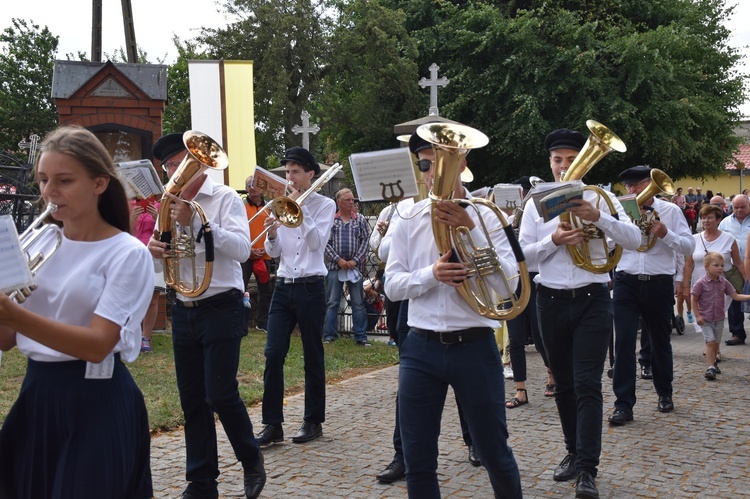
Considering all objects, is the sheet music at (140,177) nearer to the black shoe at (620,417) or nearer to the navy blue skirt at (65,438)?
the navy blue skirt at (65,438)

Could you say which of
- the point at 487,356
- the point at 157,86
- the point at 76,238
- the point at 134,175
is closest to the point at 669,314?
the point at 487,356

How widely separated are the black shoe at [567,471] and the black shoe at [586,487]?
0.22 meters

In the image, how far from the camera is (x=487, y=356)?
12.8 ft

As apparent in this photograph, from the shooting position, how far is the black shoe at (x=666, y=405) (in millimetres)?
7352

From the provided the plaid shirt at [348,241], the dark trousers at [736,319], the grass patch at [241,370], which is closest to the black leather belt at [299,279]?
the grass patch at [241,370]

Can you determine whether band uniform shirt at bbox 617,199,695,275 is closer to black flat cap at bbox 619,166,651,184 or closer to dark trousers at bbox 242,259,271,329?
black flat cap at bbox 619,166,651,184

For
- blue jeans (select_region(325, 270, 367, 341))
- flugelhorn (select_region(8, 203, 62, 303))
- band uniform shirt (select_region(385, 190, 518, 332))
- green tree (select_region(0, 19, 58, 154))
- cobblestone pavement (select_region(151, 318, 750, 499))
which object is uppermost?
green tree (select_region(0, 19, 58, 154))

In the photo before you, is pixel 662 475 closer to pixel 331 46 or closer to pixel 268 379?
pixel 268 379

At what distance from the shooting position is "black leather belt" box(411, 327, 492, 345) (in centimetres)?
387

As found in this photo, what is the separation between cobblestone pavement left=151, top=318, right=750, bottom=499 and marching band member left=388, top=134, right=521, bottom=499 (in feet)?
4.78

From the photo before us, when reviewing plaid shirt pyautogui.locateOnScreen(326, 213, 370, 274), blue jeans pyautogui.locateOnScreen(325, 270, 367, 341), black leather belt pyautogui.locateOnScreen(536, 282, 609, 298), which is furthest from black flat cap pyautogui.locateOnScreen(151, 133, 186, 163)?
blue jeans pyautogui.locateOnScreen(325, 270, 367, 341)

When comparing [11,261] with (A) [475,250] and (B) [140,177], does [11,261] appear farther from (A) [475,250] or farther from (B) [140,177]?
(B) [140,177]

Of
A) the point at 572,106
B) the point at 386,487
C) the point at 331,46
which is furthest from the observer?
the point at 331,46

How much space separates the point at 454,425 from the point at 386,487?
5.47 ft
